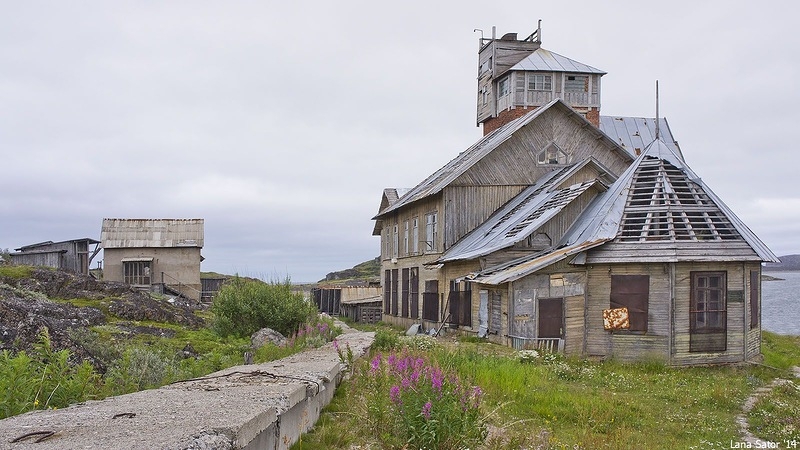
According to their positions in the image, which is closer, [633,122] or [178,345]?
[178,345]

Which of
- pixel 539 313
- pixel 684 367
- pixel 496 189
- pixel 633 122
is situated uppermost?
pixel 633 122

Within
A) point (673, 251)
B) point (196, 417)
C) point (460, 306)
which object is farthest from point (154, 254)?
point (196, 417)

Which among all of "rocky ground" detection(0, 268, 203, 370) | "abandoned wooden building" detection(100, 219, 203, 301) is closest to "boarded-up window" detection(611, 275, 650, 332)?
"rocky ground" detection(0, 268, 203, 370)

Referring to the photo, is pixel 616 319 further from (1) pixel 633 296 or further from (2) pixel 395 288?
(2) pixel 395 288

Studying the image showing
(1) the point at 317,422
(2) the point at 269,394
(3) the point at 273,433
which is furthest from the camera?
(1) the point at 317,422

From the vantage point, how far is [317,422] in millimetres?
8523

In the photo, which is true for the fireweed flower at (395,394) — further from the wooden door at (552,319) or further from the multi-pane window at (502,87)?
the multi-pane window at (502,87)

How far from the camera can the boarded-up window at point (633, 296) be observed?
1933 centimetres

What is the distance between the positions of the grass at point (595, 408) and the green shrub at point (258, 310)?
5.86m

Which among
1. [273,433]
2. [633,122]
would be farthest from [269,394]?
[633,122]

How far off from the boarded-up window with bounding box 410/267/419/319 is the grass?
1358 centimetres

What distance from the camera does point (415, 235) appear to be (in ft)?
107

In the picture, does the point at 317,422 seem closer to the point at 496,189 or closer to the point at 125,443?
the point at 125,443

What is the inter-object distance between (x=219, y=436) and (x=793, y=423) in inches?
381
